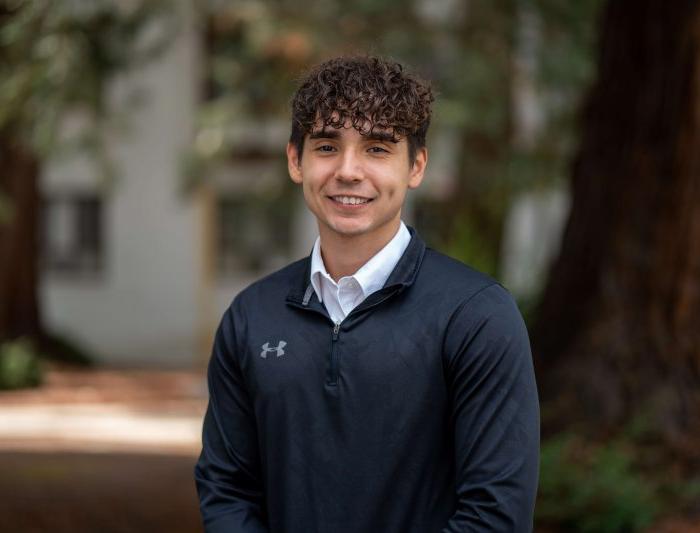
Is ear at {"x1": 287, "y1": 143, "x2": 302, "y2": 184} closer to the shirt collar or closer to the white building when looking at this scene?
the shirt collar

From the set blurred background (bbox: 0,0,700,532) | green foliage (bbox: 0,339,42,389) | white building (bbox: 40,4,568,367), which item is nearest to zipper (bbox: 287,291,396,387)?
blurred background (bbox: 0,0,700,532)

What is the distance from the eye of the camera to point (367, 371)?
104 inches

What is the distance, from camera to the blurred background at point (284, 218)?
318 inches

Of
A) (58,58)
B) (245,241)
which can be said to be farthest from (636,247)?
(245,241)

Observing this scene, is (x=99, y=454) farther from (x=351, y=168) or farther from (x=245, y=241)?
(x=245, y=241)

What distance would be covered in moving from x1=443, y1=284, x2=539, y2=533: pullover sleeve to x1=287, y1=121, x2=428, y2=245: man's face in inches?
12.1

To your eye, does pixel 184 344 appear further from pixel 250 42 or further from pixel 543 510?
pixel 543 510

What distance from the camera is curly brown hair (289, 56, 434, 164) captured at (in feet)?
8.87

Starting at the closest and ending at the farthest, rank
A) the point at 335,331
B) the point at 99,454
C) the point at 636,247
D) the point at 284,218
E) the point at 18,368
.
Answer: the point at 335,331, the point at 636,247, the point at 99,454, the point at 18,368, the point at 284,218

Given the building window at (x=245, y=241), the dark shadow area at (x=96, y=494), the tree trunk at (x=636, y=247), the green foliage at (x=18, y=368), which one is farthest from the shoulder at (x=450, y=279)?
the building window at (x=245, y=241)

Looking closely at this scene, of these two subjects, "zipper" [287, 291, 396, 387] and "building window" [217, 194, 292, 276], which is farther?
"building window" [217, 194, 292, 276]

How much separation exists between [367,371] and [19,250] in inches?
763

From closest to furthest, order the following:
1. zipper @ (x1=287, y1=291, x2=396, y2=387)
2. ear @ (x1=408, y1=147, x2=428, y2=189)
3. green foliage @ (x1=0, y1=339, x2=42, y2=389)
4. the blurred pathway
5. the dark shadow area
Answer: zipper @ (x1=287, y1=291, x2=396, y2=387)
ear @ (x1=408, y1=147, x2=428, y2=189)
the dark shadow area
the blurred pathway
green foliage @ (x1=0, y1=339, x2=42, y2=389)

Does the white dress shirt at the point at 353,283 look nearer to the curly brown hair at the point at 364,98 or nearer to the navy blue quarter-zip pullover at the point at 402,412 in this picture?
the navy blue quarter-zip pullover at the point at 402,412
